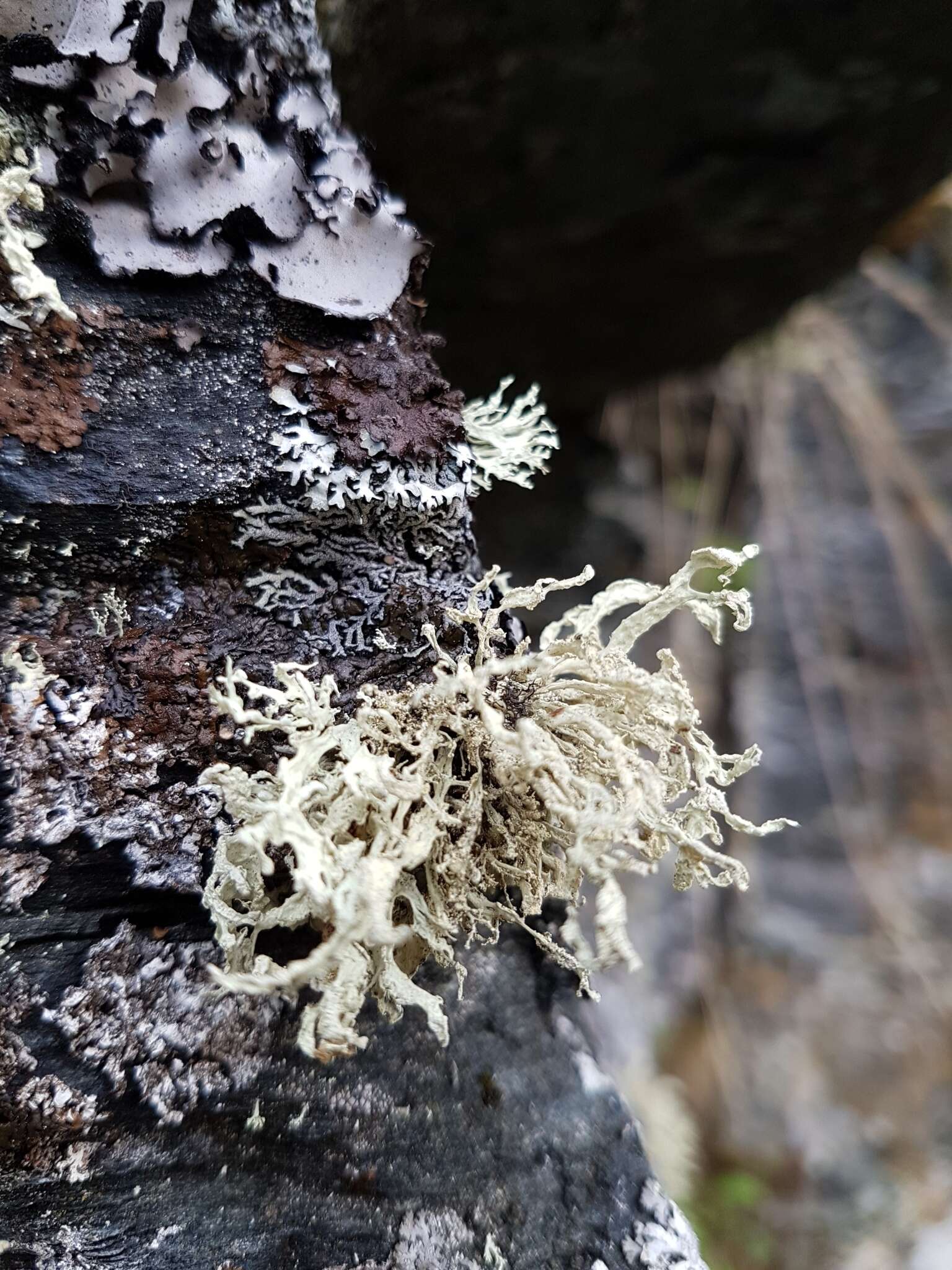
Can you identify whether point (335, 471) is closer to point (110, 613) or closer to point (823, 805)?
point (110, 613)

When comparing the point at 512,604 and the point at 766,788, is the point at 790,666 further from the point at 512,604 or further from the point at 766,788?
the point at 512,604

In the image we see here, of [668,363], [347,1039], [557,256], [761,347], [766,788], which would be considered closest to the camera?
[347,1039]

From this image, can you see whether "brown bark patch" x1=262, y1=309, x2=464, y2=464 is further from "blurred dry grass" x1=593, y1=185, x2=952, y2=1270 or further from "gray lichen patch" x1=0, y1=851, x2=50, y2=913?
"blurred dry grass" x1=593, y1=185, x2=952, y2=1270

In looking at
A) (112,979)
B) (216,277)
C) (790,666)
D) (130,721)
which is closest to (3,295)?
(216,277)

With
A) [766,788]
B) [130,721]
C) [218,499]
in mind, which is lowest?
[766,788]

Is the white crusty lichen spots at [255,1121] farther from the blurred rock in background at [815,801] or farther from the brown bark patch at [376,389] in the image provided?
the blurred rock in background at [815,801]

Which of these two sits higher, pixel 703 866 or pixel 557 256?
pixel 557 256

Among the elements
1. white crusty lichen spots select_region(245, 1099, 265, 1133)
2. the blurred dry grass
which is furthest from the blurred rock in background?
white crusty lichen spots select_region(245, 1099, 265, 1133)
